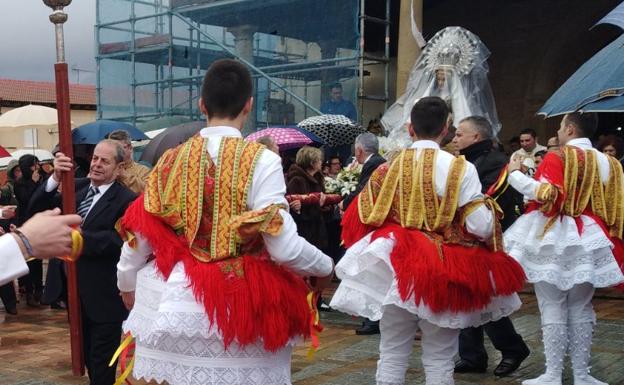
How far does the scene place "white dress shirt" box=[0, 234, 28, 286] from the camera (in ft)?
7.93

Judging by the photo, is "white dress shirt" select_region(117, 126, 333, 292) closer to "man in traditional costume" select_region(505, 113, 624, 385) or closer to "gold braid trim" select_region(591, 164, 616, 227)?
"man in traditional costume" select_region(505, 113, 624, 385)

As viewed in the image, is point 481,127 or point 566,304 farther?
point 481,127

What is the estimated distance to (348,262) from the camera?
4539mm

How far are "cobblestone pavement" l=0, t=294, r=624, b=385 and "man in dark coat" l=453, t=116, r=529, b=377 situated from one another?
0.11 metres

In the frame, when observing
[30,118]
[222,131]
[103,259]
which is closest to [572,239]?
[222,131]

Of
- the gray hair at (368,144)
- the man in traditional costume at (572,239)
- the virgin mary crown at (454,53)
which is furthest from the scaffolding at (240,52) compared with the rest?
the man in traditional costume at (572,239)

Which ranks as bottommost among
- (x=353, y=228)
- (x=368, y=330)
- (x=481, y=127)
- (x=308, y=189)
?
(x=368, y=330)

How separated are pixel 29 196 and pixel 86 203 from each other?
537 centimetres

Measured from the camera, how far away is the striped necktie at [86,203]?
207 inches

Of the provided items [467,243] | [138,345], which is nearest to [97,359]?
[138,345]

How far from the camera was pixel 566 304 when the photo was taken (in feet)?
18.3

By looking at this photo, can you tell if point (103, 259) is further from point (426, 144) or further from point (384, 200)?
point (426, 144)

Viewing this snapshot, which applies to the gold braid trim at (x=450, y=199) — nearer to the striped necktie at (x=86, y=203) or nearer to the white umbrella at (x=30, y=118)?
the striped necktie at (x=86, y=203)

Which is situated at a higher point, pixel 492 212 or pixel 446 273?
pixel 492 212
